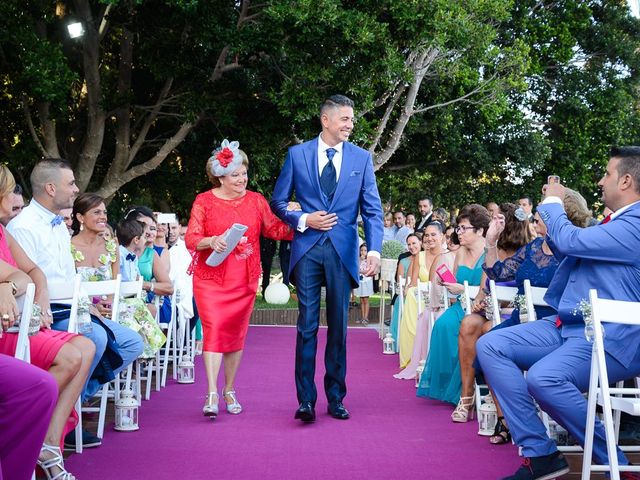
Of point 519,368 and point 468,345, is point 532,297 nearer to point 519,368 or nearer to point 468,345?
point 519,368

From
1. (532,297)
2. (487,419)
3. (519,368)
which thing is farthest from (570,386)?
(487,419)

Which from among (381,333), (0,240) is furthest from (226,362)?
(381,333)

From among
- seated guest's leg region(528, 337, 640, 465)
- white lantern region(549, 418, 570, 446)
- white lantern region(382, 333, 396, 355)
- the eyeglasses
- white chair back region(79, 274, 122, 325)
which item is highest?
the eyeglasses

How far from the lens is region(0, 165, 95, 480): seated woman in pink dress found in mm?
4414

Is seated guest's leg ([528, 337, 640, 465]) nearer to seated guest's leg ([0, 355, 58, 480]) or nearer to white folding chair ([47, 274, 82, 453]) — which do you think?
seated guest's leg ([0, 355, 58, 480])

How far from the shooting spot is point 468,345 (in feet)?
21.7

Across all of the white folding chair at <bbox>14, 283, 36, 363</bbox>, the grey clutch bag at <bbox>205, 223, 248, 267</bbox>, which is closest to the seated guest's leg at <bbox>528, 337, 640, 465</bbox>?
the white folding chair at <bbox>14, 283, 36, 363</bbox>

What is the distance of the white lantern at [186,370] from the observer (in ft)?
28.3

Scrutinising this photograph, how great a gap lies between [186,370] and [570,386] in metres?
5.00

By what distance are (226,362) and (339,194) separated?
1.47m

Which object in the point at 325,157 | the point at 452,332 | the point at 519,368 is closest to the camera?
the point at 519,368

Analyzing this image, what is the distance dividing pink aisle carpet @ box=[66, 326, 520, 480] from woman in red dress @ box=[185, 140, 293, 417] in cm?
45

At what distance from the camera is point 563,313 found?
461 cm

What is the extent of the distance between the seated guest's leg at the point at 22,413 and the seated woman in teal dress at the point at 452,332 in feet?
13.0
